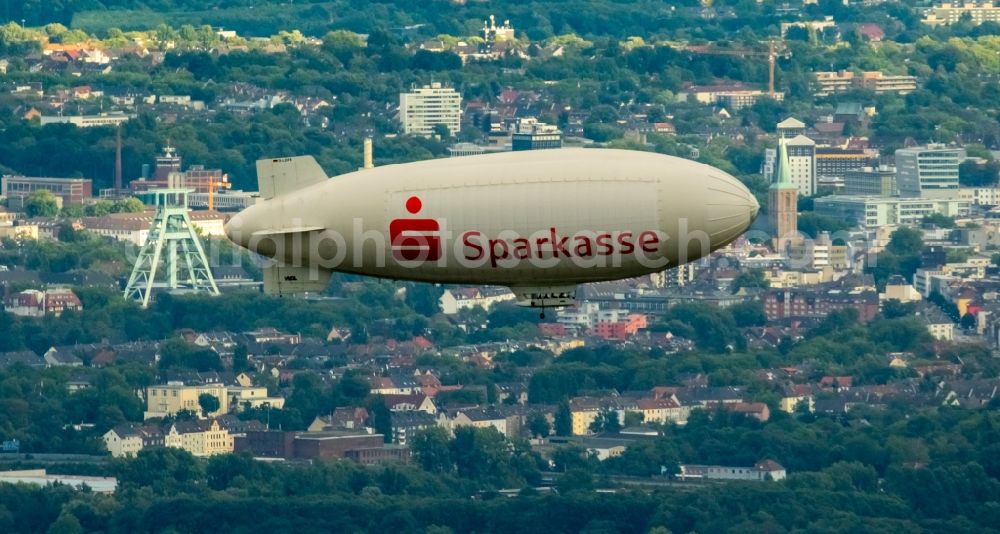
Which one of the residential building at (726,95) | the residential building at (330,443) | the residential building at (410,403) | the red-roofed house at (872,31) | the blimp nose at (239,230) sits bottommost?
the residential building at (330,443)

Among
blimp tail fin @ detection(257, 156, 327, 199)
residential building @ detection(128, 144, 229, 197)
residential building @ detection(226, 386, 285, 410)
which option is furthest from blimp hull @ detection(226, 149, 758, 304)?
residential building @ detection(128, 144, 229, 197)

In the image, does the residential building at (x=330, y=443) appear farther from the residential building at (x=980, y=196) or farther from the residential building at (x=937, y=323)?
the residential building at (x=980, y=196)

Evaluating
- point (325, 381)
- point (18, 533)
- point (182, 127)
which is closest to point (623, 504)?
point (18, 533)

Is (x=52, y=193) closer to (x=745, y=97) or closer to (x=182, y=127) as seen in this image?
(x=182, y=127)

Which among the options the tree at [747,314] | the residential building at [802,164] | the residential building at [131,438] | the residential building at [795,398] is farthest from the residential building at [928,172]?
the residential building at [131,438]

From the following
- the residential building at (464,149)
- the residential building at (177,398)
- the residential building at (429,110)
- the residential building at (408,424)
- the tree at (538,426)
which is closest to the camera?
the residential building at (408,424)

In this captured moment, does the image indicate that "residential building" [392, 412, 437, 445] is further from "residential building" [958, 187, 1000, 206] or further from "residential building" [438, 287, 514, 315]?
"residential building" [958, 187, 1000, 206]

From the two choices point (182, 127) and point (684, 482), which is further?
point (182, 127)
